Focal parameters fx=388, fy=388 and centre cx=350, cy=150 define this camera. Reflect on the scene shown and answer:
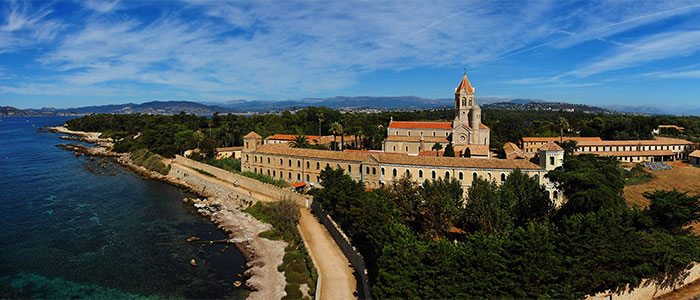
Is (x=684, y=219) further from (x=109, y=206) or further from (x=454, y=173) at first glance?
(x=109, y=206)

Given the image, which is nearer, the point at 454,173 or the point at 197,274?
the point at 197,274

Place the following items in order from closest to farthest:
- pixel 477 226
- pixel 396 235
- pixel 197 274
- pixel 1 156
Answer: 1. pixel 396 235
2. pixel 197 274
3. pixel 477 226
4. pixel 1 156

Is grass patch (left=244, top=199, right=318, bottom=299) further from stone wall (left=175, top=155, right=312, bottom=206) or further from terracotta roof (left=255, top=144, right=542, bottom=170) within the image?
terracotta roof (left=255, top=144, right=542, bottom=170)

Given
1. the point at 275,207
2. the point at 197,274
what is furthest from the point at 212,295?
the point at 275,207

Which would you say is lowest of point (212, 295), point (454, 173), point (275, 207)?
point (212, 295)

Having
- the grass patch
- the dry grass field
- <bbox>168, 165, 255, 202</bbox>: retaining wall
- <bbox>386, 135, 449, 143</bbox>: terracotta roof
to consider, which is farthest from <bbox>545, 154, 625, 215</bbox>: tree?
<bbox>168, 165, 255, 202</bbox>: retaining wall

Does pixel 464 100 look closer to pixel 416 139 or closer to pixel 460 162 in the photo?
pixel 416 139

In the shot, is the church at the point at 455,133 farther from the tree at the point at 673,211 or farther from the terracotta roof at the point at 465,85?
the tree at the point at 673,211
